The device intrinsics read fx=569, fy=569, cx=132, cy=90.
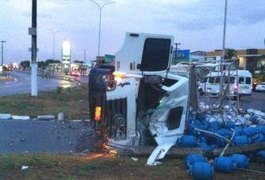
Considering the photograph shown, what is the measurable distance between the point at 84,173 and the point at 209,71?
7602mm

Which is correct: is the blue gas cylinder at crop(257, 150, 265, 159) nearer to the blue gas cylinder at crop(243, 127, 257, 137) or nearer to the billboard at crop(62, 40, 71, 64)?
the blue gas cylinder at crop(243, 127, 257, 137)

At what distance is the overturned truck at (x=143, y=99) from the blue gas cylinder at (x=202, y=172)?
2.54 m

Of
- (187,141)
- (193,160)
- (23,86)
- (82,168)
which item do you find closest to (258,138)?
(187,141)

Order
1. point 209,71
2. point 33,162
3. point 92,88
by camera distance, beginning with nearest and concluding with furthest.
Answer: point 33,162 → point 92,88 → point 209,71

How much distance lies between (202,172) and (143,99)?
3267 mm

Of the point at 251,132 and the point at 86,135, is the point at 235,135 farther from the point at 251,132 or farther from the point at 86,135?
the point at 86,135

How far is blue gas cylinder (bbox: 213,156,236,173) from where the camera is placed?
29.9 feet

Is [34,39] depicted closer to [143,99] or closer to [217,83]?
[217,83]

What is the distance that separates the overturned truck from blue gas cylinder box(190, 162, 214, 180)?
8.34 feet

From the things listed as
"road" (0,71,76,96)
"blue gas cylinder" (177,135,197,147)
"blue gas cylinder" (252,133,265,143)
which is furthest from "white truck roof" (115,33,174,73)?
"road" (0,71,76,96)

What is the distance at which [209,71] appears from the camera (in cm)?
1556

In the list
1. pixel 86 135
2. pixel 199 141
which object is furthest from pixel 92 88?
pixel 199 141

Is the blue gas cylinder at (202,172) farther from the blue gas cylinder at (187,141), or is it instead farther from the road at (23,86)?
the road at (23,86)

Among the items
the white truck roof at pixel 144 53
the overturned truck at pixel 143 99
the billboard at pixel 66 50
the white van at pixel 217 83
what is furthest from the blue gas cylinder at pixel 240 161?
the billboard at pixel 66 50
